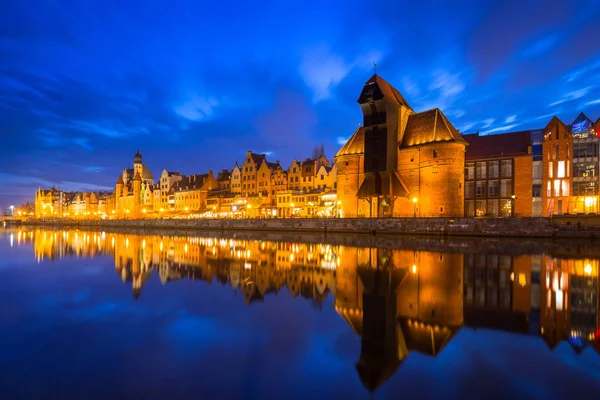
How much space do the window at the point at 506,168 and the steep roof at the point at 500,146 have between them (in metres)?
0.96

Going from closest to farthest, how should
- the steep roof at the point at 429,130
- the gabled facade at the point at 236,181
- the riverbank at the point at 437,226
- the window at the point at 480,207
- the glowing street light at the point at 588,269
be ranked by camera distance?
the glowing street light at the point at 588,269 < the riverbank at the point at 437,226 < the steep roof at the point at 429,130 < the window at the point at 480,207 < the gabled facade at the point at 236,181

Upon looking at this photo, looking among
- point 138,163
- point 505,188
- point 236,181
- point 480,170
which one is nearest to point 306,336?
point 505,188

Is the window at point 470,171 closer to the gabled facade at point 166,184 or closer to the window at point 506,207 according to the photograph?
the window at point 506,207

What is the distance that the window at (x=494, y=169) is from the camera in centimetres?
4750

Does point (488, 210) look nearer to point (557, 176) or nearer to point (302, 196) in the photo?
point (557, 176)

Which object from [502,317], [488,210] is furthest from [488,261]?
[488,210]

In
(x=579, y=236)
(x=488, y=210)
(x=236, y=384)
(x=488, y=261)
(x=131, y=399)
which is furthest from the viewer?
(x=488, y=210)

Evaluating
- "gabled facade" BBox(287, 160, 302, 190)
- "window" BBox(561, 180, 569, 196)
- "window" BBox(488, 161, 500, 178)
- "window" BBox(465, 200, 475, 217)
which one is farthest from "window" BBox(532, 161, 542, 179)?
"gabled facade" BBox(287, 160, 302, 190)

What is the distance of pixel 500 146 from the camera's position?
48500mm

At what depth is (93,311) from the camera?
33.9 ft

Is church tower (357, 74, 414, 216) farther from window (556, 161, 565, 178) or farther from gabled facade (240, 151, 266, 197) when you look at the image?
gabled facade (240, 151, 266, 197)

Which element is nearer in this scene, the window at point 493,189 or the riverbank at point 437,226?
the riverbank at point 437,226

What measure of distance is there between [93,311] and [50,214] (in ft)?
596

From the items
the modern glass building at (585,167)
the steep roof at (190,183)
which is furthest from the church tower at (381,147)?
the steep roof at (190,183)
